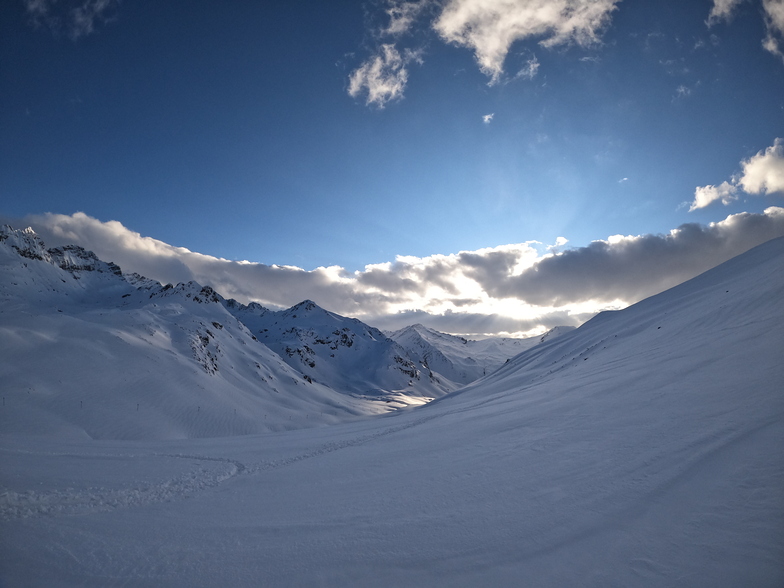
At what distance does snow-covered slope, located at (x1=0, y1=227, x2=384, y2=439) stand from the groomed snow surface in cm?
2130

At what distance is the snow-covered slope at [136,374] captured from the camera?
32125 millimetres

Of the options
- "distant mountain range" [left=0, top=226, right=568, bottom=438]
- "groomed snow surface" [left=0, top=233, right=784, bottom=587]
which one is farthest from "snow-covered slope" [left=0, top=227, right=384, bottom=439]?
"groomed snow surface" [left=0, top=233, right=784, bottom=587]

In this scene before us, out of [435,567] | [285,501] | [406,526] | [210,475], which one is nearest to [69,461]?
[210,475]

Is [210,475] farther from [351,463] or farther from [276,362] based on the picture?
[276,362]

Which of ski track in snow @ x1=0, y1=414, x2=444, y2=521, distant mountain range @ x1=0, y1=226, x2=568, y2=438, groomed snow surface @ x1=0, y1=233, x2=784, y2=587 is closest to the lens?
groomed snow surface @ x1=0, y1=233, x2=784, y2=587

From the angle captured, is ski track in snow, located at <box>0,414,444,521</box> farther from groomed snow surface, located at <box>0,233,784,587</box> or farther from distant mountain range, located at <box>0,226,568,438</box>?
distant mountain range, located at <box>0,226,568,438</box>

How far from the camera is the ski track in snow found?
8.73 m

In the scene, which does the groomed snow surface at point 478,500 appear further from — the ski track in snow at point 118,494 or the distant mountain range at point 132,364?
the distant mountain range at point 132,364

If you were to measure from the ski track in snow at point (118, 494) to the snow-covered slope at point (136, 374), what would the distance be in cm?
2302

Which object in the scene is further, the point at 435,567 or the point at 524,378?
the point at 524,378

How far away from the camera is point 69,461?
13367mm

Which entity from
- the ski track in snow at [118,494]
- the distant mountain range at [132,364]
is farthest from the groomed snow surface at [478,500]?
the distant mountain range at [132,364]

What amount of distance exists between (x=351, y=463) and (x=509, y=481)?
6.70m

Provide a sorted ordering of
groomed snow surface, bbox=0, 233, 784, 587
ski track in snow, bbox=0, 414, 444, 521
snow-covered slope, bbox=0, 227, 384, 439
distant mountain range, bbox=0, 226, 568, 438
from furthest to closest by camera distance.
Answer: distant mountain range, bbox=0, 226, 568, 438, snow-covered slope, bbox=0, 227, 384, 439, ski track in snow, bbox=0, 414, 444, 521, groomed snow surface, bbox=0, 233, 784, 587
